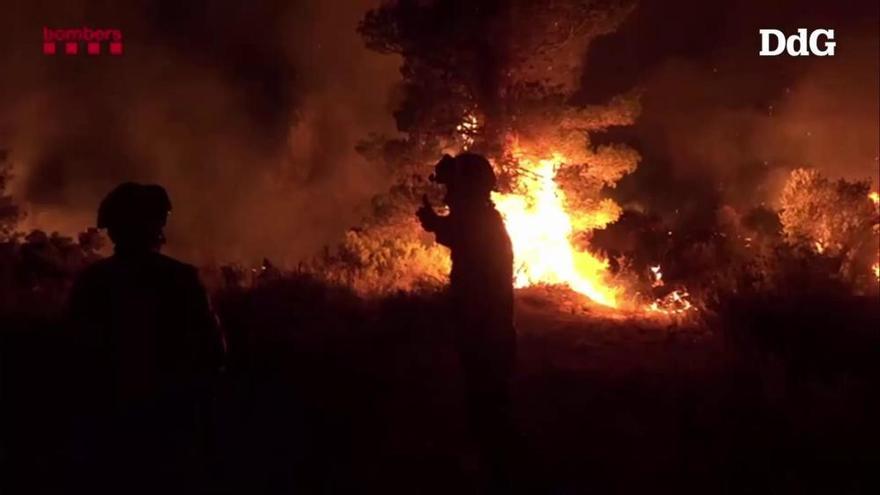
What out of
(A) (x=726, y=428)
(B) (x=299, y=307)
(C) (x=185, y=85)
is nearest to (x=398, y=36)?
(B) (x=299, y=307)

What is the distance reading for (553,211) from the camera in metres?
14.2

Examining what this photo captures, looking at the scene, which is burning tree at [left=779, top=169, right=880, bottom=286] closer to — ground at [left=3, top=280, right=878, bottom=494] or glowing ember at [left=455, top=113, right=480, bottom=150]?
glowing ember at [left=455, top=113, right=480, bottom=150]

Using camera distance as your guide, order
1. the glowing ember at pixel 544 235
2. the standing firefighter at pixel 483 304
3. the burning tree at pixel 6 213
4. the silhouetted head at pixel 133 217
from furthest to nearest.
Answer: the burning tree at pixel 6 213
the glowing ember at pixel 544 235
the standing firefighter at pixel 483 304
the silhouetted head at pixel 133 217

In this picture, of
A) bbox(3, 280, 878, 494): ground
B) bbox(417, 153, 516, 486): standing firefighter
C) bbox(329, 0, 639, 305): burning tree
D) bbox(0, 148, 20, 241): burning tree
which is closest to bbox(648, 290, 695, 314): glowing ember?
bbox(329, 0, 639, 305): burning tree

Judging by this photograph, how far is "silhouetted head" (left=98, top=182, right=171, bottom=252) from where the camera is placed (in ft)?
12.3

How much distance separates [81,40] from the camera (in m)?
25.2

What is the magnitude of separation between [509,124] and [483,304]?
9.01m

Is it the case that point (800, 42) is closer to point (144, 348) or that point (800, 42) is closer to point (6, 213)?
point (6, 213)

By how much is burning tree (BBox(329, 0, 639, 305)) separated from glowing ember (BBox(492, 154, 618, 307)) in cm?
2

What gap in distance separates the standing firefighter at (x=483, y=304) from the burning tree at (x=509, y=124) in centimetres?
818

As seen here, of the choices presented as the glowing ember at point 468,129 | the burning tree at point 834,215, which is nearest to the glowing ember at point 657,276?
the burning tree at point 834,215

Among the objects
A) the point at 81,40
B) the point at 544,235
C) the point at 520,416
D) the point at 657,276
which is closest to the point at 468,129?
the point at 544,235

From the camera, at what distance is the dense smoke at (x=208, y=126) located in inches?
976

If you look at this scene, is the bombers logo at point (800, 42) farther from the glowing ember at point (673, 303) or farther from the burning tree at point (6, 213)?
the burning tree at point (6, 213)
